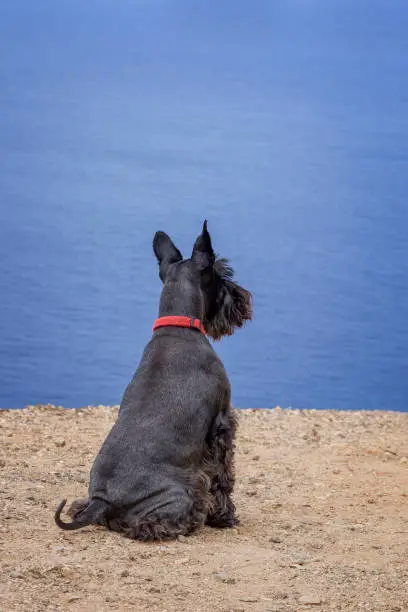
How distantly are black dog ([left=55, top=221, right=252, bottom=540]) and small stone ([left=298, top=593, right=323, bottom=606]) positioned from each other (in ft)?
3.37

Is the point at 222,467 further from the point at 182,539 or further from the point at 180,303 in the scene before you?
the point at 180,303

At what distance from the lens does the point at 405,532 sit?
593cm

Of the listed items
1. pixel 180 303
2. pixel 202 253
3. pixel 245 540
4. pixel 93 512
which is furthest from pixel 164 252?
pixel 245 540

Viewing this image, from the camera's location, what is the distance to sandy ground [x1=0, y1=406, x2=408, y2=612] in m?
4.11

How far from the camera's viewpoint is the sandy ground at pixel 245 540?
411 centimetres

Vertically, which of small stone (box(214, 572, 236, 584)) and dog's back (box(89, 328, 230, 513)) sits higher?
dog's back (box(89, 328, 230, 513))

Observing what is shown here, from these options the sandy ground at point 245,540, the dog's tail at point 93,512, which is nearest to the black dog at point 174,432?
the dog's tail at point 93,512

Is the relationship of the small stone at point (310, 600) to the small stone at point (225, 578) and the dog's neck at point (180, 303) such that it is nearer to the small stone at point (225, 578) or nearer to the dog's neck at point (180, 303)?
the small stone at point (225, 578)

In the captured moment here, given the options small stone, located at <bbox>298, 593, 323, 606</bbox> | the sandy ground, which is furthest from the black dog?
small stone, located at <bbox>298, 593, 323, 606</bbox>

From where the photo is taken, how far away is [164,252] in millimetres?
5801

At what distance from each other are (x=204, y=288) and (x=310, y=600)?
217 centimetres

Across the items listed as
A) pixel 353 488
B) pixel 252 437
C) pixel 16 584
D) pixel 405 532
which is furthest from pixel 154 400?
pixel 252 437

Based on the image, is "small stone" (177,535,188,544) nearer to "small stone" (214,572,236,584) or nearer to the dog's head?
"small stone" (214,572,236,584)

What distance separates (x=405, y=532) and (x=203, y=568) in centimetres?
196
